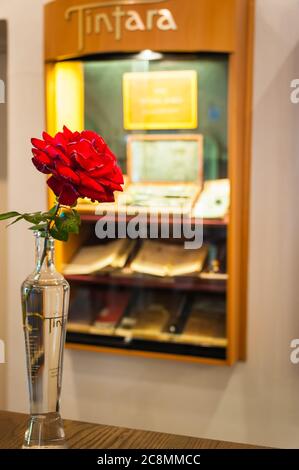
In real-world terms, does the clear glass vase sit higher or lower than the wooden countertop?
higher

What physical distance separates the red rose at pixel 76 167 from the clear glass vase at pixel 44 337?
0.12 metres

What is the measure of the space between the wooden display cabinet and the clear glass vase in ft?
4.39

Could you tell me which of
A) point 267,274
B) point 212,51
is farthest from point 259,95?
point 267,274

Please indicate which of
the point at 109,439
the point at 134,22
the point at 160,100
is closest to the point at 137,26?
the point at 134,22

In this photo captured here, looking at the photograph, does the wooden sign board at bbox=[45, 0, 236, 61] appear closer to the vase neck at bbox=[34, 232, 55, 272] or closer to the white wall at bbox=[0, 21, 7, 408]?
the white wall at bbox=[0, 21, 7, 408]

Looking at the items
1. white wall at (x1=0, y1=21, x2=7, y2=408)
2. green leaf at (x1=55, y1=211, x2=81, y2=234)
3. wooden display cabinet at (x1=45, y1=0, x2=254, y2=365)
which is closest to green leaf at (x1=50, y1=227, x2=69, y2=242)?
green leaf at (x1=55, y1=211, x2=81, y2=234)

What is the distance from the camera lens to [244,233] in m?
2.54

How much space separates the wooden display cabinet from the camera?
7.80ft

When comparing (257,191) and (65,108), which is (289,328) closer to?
(257,191)

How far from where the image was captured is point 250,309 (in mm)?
2586

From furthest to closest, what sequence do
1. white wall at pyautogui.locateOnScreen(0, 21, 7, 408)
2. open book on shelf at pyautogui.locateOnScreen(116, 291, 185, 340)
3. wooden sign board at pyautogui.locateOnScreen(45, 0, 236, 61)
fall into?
white wall at pyautogui.locateOnScreen(0, 21, 7, 408)
open book on shelf at pyautogui.locateOnScreen(116, 291, 185, 340)
wooden sign board at pyautogui.locateOnScreen(45, 0, 236, 61)

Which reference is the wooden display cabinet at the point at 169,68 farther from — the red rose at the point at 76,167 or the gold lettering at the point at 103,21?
the red rose at the point at 76,167

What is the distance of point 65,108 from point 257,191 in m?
0.95

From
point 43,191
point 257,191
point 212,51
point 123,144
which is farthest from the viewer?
point 43,191
